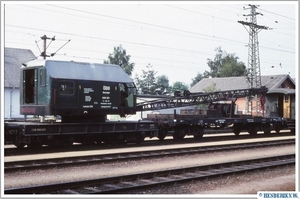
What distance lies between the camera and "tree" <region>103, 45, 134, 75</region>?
51.9 m

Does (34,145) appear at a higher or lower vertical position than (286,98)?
lower

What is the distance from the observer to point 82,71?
18.1 m

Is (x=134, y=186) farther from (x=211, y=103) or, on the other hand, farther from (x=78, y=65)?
(x=211, y=103)

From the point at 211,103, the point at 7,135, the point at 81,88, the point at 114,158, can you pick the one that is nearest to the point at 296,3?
the point at 114,158

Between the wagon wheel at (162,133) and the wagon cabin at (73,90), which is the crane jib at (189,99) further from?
the wagon cabin at (73,90)

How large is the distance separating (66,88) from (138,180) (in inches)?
316

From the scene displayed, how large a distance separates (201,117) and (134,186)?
15.2 m

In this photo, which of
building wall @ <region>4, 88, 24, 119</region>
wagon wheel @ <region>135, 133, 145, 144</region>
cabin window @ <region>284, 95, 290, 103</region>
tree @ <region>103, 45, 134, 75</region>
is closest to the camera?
wagon wheel @ <region>135, 133, 145, 144</region>

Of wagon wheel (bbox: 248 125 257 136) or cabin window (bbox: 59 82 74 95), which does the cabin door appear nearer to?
cabin window (bbox: 59 82 74 95)

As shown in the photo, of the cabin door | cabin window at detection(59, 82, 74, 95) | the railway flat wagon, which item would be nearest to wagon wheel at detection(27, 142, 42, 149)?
the railway flat wagon

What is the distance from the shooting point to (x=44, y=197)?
24.8ft

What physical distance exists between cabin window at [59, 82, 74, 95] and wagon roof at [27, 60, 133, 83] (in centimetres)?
33

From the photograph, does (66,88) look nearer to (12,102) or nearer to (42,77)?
(42,77)

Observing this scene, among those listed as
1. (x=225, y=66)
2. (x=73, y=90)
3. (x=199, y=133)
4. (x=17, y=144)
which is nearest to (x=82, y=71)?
(x=73, y=90)
